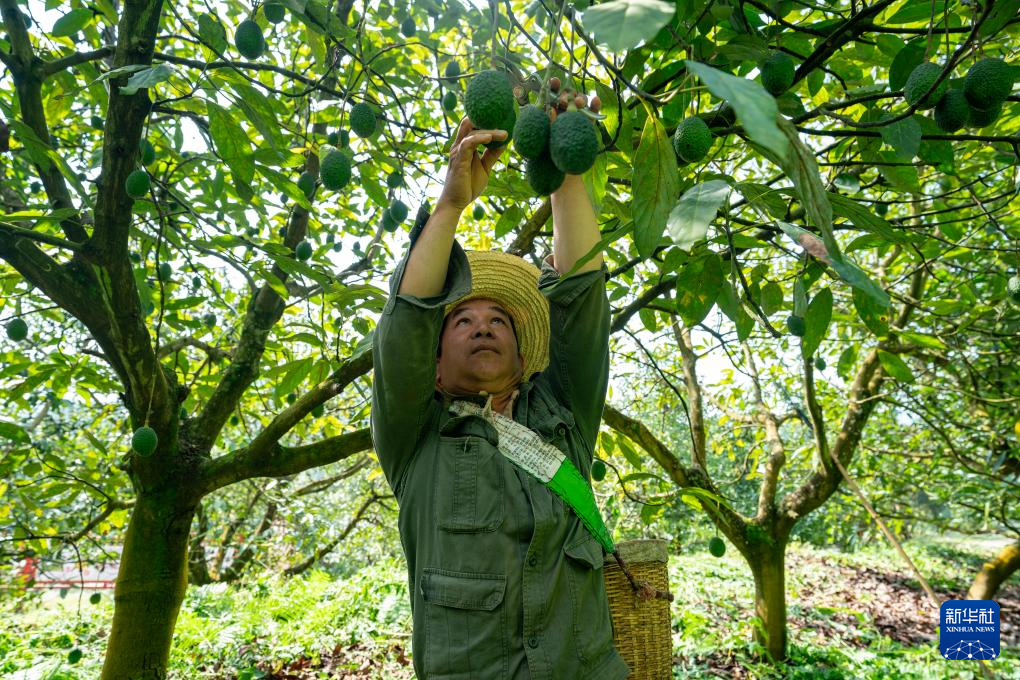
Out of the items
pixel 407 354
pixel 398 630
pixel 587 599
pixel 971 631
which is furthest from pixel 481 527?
pixel 971 631

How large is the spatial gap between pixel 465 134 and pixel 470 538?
748mm

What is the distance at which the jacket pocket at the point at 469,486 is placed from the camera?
1339 millimetres

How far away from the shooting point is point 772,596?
4113 millimetres

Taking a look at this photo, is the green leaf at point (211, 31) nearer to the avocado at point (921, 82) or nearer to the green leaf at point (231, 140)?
the green leaf at point (231, 140)

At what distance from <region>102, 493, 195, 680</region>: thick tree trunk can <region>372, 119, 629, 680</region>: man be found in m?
1.66

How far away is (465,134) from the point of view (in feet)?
3.47


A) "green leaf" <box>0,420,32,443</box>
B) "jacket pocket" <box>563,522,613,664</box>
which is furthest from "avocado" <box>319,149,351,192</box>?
"green leaf" <box>0,420,32,443</box>

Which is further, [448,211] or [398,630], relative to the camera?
[398,630]

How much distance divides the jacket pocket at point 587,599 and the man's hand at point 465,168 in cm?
71

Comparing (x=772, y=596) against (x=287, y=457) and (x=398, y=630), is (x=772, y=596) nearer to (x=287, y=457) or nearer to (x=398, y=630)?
(x=398, y=630)

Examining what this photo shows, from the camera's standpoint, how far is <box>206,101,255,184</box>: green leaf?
1483mm

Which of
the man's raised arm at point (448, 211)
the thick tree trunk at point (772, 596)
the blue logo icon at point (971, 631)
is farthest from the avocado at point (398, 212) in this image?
the blue logo icon at point (971, 631)

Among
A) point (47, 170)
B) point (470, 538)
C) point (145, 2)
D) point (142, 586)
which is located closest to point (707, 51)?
point (470, 538)

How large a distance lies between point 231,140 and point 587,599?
124cm
